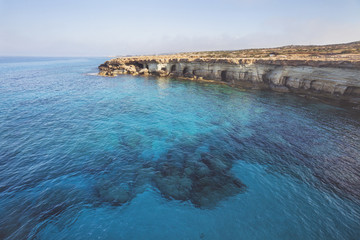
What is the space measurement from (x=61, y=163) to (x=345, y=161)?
2680cm

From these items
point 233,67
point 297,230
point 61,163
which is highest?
point 233,67

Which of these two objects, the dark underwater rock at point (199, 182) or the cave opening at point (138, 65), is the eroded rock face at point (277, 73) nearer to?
the cave opening at point (138, 65)

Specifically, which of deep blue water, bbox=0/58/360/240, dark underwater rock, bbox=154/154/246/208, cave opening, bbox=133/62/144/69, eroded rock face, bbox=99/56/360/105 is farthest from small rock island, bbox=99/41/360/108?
dark underwater rock, bbox=154/154/246/208

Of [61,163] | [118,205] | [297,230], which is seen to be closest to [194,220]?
[118,205]

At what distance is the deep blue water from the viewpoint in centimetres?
980

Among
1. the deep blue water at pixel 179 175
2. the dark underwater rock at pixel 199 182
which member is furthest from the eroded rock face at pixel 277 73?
the dark underwater rock at pixel 199 182

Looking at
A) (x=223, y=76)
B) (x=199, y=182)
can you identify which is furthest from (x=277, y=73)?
(x=199, y=182)

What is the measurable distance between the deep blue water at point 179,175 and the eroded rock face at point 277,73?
21.7 feet

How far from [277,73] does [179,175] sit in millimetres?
38764

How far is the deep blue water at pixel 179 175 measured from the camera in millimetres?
9805

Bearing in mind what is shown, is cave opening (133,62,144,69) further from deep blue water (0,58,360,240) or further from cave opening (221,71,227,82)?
deep blue water (0,58,360,240)

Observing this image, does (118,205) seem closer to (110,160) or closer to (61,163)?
(110,160)

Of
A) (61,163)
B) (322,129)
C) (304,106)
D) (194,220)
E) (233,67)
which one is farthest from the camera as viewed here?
(233,67)

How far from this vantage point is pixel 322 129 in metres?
21.6
